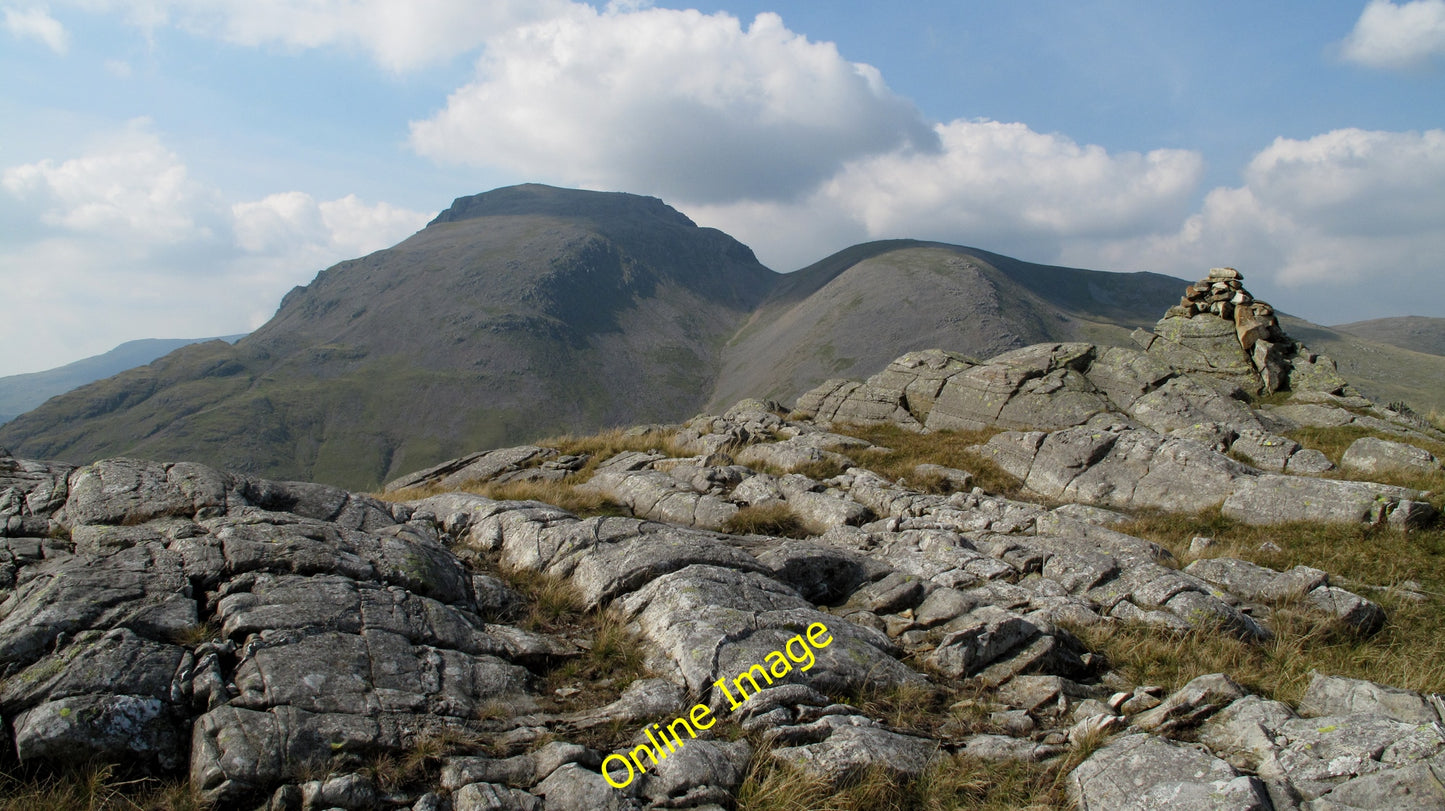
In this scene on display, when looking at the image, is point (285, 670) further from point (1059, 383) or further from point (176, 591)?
point (1059, 383)

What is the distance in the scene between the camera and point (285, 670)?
278 inches

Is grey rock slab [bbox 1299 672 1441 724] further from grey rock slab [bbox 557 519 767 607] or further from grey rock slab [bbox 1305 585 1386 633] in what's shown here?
grey rock slab [bbox 557 519 767 607]

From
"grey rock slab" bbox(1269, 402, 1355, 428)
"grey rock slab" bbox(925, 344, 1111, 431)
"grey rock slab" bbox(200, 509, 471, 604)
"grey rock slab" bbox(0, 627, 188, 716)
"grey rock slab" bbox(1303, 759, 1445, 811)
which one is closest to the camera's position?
"grey rock slab" bbox(1303, 759, 1445, 811)

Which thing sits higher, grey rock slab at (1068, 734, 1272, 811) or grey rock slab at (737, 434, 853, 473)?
grey rock slab at (737, 434, 853, 473)

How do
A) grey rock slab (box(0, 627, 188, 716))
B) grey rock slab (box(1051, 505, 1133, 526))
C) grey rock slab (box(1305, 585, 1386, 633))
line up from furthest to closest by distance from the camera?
grey rock slab (box(1051, 505, 1133, 526)) → grey rock slab (box(1305, 585, 1386, 633)) → grey rock slab (box(0, 627, 188, 716))

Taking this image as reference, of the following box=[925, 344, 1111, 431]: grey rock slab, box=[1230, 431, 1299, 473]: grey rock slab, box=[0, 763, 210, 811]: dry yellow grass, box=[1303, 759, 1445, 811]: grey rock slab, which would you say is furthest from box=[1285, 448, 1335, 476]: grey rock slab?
box=[0, 763, 210, 811]: dry yellow grass

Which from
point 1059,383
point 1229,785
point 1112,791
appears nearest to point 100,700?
point 1112,791

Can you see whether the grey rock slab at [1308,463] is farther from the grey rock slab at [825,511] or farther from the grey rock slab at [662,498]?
the grey rock slab at [662,498]

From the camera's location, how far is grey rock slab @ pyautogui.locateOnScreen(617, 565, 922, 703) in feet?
27.6

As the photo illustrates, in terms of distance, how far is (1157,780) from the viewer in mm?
6445

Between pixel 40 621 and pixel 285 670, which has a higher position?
pixel 40 621

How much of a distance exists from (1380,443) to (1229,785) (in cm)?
1998

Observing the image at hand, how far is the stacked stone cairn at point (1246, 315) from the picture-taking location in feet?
98.4

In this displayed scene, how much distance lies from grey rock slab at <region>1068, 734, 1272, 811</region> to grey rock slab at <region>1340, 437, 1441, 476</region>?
17554 mm
